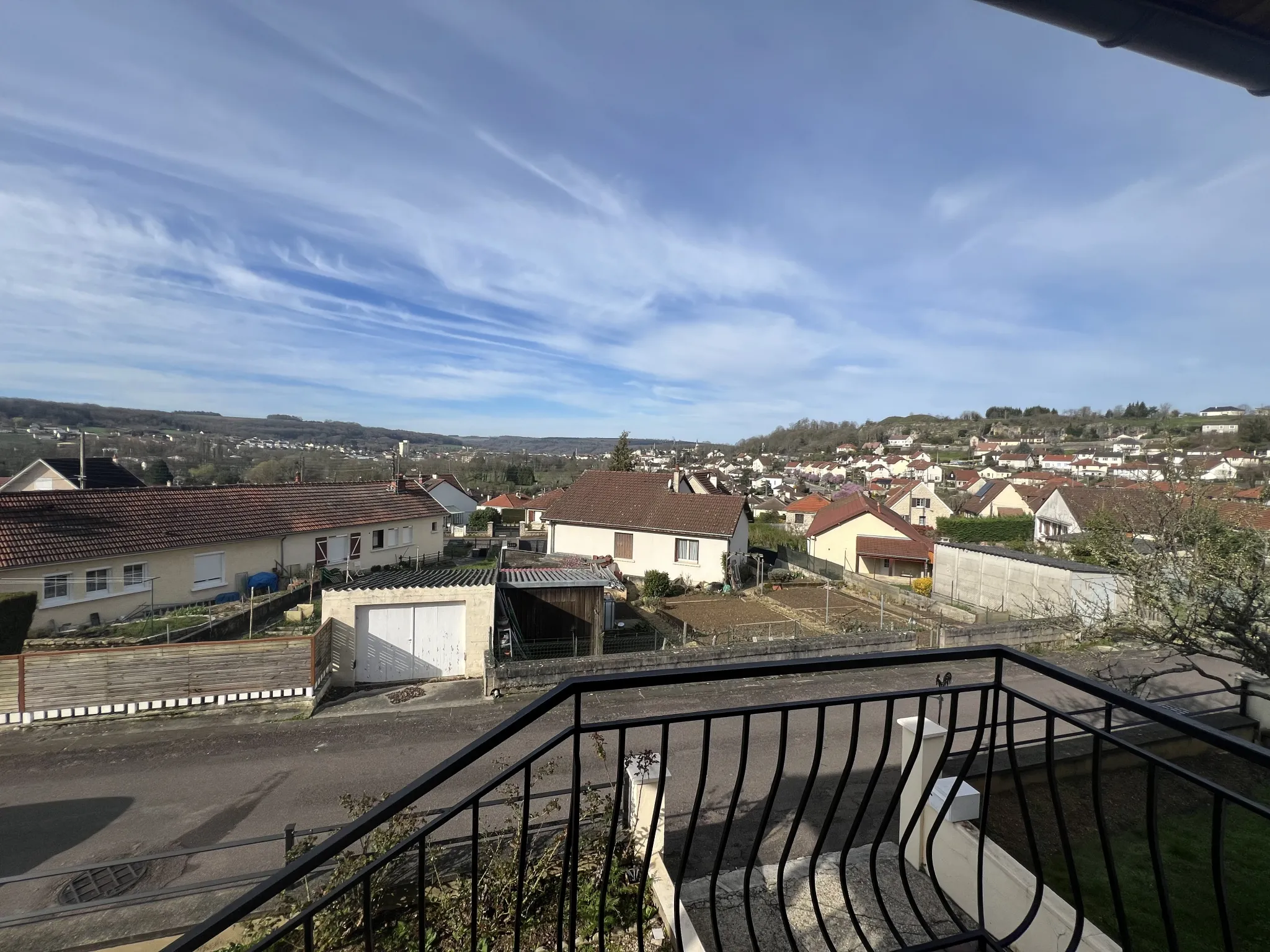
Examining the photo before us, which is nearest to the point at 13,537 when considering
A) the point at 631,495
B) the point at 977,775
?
the point at 631,495

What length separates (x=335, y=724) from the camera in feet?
28.6

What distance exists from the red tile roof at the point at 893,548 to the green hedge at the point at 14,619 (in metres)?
25.7

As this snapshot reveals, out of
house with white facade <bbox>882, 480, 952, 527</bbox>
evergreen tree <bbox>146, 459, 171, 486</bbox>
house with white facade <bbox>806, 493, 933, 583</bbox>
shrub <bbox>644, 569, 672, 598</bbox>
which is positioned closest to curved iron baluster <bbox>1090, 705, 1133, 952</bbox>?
shrub <bbox>644, 569, 672, 598</bbox>

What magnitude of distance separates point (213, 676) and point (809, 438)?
117m

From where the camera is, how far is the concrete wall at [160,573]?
13.2 m

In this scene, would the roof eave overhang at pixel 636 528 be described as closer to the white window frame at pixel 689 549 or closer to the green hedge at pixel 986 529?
the white window frame at pixel 689 549

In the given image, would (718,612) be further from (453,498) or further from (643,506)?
Answer: (453,498)

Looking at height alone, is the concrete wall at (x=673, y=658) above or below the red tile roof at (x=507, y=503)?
below

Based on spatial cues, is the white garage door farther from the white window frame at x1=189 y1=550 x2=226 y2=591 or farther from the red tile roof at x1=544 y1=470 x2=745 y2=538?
the red tile roof at x1=544 y1=470 x2=745 y2=538

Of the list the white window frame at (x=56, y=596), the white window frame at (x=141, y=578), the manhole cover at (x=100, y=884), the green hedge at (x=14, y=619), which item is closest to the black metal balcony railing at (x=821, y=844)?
the manhole cover at (x=100, y=884)

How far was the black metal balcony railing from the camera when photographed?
4.87 feet

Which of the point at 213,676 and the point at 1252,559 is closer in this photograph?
the point at 1252,559

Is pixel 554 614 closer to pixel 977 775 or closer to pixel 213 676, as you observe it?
pixel 213 676

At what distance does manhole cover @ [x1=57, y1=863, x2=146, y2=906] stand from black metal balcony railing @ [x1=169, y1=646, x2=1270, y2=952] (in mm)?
1888
